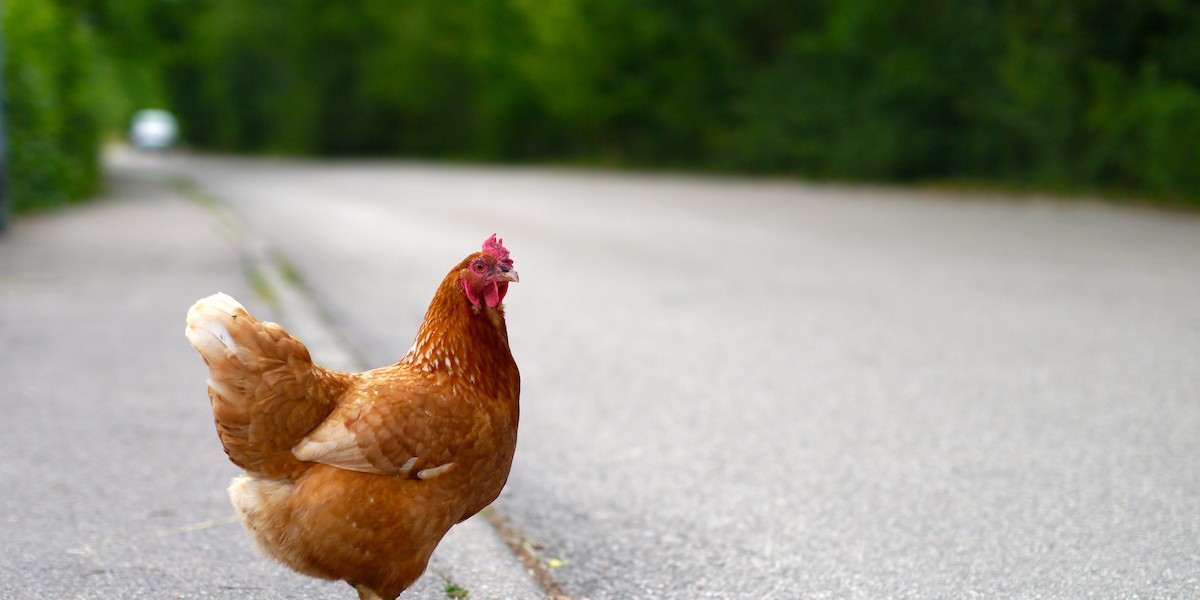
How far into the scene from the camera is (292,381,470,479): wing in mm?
2914

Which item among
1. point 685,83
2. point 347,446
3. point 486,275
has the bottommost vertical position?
point 685,83

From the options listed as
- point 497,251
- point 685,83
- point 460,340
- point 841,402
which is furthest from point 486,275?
point 685,83

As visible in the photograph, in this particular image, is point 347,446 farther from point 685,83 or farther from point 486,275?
point 685,83

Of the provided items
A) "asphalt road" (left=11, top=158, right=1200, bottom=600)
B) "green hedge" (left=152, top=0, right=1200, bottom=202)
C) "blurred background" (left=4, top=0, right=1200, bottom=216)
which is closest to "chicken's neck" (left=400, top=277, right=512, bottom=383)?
"asphalt road" (left=11, top=158, right=1200, bottom=600)

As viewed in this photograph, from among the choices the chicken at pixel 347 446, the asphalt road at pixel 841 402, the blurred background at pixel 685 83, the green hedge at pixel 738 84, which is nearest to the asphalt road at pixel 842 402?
the asphalt road at pixel 841 402

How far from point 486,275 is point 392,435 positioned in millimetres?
488

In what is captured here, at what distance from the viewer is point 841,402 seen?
593 centimetres

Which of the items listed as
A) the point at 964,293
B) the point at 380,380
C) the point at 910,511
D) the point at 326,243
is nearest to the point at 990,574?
the point at 910,511

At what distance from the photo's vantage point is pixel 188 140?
6159cm

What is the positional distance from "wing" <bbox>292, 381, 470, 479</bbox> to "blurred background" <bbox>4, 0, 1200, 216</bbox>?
13.3 m

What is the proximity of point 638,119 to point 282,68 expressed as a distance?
872 inches

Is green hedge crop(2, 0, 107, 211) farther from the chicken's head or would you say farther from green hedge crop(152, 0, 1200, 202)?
the chicken's head

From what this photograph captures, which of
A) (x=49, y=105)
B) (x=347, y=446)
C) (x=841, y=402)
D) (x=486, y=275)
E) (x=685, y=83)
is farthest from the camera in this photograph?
(x=685, y=83)

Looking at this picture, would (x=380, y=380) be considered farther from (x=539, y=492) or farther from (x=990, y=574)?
(x=990, y=574)
